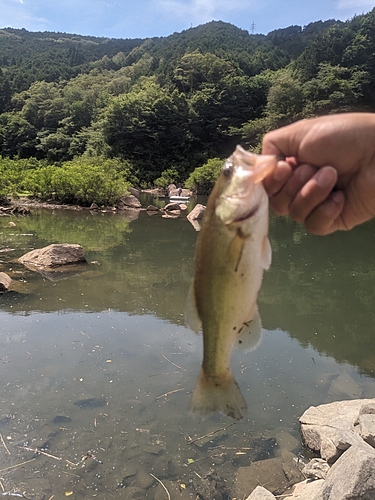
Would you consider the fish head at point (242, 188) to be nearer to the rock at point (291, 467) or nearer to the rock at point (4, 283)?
the rock at point (291, 467)

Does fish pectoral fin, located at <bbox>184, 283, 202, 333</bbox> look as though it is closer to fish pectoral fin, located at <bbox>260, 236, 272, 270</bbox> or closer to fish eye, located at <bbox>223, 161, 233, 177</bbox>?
fish pectoral fin, located at <bbox>260, 236, 272, 270</bbox>

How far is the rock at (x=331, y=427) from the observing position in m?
5.26

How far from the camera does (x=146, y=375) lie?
7.91 m

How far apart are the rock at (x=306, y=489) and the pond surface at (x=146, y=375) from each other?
735 mm

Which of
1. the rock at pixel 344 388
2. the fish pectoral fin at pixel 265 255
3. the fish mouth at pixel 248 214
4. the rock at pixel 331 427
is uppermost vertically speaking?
the fish mouth at pixel 248 214

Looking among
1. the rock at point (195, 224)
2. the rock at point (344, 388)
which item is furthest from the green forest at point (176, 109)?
the rock at point (344, 388)

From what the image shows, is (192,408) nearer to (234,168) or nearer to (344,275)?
(234,168)

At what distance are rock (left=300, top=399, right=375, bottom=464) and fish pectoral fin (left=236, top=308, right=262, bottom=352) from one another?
134 inches

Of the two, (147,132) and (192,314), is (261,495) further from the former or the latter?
(147,132)

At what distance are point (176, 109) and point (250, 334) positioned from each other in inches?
2967

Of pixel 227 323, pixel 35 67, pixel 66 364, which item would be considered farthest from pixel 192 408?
pixel 35 67

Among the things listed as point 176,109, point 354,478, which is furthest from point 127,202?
point 176,109

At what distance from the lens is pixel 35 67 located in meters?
121

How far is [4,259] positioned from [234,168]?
15761 millimetres
